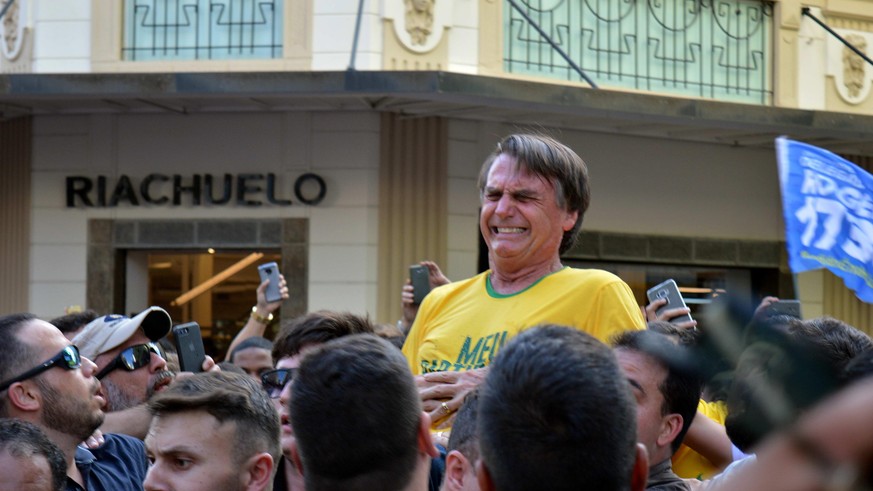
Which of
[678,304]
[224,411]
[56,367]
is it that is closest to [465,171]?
[678,304]

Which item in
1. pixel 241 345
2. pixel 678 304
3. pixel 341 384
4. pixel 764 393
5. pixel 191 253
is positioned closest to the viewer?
pixel 764 393

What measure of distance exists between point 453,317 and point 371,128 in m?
8.77

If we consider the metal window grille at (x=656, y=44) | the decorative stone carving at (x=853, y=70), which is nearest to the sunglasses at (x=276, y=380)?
the metal window grille at (x=656, y=44)

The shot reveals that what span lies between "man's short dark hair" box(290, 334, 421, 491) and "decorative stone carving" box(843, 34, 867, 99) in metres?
12.9

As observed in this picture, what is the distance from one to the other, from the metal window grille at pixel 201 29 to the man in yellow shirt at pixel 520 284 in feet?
28.6

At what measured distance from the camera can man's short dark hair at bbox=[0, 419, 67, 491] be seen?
3.64 metres

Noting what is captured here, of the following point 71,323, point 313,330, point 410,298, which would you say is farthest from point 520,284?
point 410,298

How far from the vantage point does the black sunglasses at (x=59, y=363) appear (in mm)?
4449

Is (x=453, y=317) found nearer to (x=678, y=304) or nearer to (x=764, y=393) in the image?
(x=678, y=304)

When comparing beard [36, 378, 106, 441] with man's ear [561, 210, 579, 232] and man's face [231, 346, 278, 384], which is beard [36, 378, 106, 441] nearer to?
man's ear [561, 210, 579, 232]

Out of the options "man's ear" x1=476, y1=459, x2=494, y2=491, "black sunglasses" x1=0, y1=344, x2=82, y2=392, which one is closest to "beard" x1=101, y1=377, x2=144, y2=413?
"black sunglasses" x1=0, y1=344, x2=82, y2=392

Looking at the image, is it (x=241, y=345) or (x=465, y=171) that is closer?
(x=241, y=345)

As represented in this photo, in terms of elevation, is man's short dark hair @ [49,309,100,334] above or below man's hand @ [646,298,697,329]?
below

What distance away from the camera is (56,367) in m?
4.51
